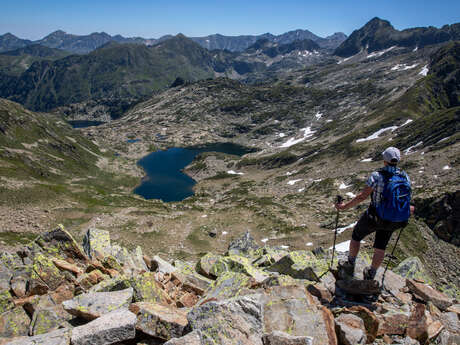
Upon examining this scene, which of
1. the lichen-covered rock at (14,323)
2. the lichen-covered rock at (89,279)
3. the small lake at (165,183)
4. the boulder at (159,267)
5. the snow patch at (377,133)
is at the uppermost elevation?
the snow patch at (377,133)

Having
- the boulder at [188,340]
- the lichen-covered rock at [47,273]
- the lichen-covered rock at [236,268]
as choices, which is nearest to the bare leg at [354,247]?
the lichen-covered rock at [236,268]

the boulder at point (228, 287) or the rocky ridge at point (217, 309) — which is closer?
the rocky ridge at point (217, 309)

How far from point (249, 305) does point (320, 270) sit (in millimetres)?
6457

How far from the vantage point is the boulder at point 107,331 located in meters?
7.44

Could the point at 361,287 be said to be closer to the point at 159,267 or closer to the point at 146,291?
the point at 146,291

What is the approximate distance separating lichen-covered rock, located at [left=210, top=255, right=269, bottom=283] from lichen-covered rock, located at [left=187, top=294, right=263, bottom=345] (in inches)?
243

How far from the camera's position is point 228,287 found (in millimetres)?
11266

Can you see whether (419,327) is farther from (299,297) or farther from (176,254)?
(176,254)

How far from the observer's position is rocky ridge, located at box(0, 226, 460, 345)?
769 centimetres

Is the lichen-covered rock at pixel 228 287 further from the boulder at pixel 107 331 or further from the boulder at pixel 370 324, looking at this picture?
the boulder at pixel 370 324

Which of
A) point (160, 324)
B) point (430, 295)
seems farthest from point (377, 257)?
point (160, 324)

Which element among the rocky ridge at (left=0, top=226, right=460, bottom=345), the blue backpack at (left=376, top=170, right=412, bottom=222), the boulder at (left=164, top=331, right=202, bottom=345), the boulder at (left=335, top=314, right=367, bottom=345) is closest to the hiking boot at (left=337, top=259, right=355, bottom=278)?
the rocky ridge at (left=0, top=226, right=460, bottom=345)

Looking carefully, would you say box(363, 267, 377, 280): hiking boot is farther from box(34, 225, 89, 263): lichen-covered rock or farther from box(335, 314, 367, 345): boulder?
box(34, 225, 89, 263): lichen-covered rock

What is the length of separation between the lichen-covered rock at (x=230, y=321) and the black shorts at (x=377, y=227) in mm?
5260
